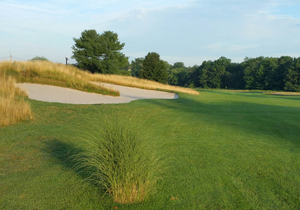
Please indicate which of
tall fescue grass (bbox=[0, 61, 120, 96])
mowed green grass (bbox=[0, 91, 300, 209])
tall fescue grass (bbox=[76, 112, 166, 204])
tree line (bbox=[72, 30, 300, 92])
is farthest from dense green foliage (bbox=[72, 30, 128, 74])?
tall fescue grass (bbox=[76, 112, 166, 204])

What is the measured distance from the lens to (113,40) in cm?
4659

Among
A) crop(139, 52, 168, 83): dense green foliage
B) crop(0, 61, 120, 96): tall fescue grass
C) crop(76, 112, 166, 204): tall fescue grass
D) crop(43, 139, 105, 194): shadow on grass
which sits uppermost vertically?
crop(139, 52, 168, 83): dense green foliage

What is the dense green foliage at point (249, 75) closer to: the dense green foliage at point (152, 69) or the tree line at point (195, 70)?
the tree line at point (195, 70)

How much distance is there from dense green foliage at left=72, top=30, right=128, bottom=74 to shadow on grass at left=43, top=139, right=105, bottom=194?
3446cm

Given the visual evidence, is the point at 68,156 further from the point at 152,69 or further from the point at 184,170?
the point at 152,69

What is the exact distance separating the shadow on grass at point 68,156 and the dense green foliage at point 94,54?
34.5 metres

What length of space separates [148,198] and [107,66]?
38251mm

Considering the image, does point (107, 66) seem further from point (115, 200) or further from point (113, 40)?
point (115, 200)

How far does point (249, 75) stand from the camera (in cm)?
8350

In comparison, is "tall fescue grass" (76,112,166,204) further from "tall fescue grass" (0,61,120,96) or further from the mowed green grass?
"tall fescue grass" (0,61,120,96)

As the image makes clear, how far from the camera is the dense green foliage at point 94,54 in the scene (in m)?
39.2

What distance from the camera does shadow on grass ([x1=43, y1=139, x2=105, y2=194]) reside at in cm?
370

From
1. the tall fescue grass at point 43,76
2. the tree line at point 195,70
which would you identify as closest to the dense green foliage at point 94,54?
the tree line at point 195,70

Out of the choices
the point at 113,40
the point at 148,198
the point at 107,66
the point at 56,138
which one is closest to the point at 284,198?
the point at 148,198
